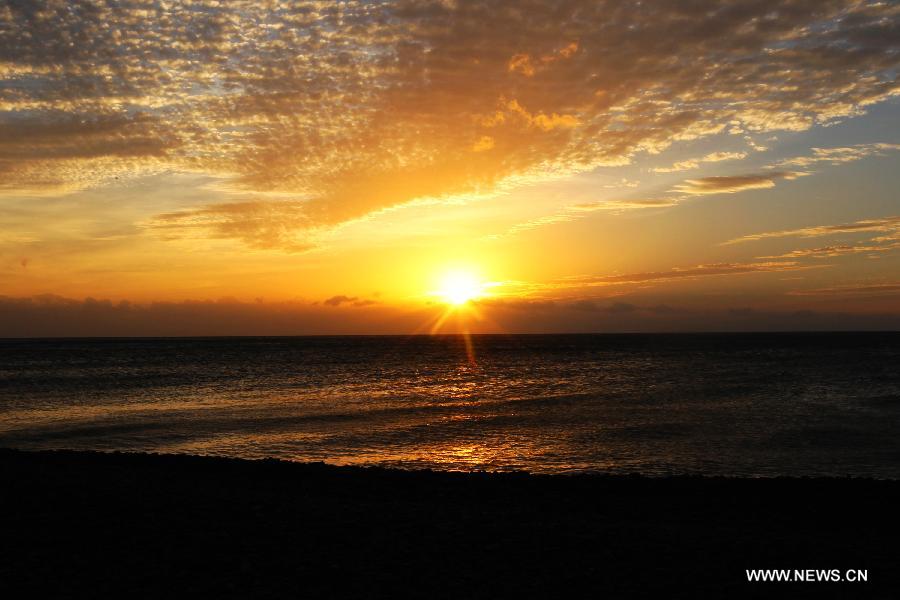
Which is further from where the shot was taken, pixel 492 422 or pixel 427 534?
pixel 492 422

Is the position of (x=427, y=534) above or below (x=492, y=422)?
above

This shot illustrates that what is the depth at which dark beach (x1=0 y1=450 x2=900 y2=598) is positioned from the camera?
401 inches

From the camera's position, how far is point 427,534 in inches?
515

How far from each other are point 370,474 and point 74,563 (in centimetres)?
972

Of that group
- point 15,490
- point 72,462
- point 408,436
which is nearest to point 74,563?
point 15,490

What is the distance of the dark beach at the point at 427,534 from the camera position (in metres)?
10.2

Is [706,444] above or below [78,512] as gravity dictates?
below

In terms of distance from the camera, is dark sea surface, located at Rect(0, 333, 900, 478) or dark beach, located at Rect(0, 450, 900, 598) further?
dark sea surface, located at Rect(0, 333, 900, 478)

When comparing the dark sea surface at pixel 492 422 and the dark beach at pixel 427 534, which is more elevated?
the dark beach at pixel 427 534

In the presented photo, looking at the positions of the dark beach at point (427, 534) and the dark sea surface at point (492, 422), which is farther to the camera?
the dark sea surface at point (492, 422)

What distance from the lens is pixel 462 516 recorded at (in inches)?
573

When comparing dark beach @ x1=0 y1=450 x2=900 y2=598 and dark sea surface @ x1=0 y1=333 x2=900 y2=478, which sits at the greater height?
dark beach @ x1=0 y1=450 x2=900 y2=598

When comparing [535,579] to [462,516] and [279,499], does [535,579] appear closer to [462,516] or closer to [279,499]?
[462,516]

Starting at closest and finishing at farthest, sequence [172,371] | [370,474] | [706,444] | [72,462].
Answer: [370,474] → [72,462] → [706,444] → [172,371]
